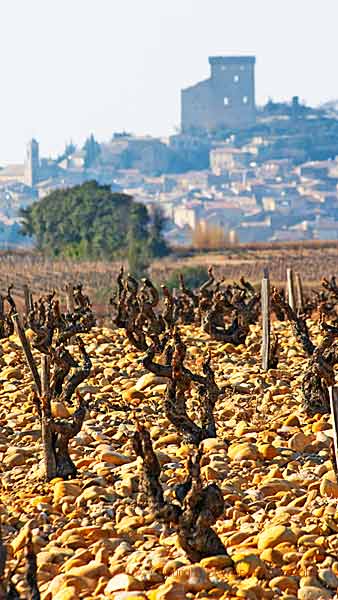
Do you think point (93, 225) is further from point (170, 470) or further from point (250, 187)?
point (250, 187)

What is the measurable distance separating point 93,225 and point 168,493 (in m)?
51.4

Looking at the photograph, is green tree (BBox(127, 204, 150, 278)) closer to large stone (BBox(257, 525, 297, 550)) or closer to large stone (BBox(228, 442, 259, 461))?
large stone (BBox(228, 442, 259, 461))

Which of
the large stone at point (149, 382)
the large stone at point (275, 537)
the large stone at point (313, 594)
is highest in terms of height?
the large stone at point (275, 537)

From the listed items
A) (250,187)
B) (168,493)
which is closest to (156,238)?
(168,493)

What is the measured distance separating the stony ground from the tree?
4209 cm

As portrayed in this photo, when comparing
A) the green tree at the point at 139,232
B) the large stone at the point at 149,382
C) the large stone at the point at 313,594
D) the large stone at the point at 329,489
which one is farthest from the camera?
the green tree at the point at 139,232

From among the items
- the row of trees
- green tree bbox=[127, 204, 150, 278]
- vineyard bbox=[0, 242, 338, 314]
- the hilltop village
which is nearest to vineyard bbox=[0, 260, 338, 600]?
vineyard bbox=[0, 242, 338, 314]

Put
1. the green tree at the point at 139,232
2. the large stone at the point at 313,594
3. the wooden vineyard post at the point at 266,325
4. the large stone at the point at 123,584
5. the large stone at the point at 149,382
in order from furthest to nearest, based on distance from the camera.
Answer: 1. the green tree at the point at 139,232
2. the wooden vineyard post at the point at 266,325
3. the large stone at the point at 149,382
4. the large stone at the point at 123,584
5. the large stone at the point at 313,594

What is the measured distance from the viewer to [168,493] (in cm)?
730

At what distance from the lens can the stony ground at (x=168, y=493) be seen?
610 cm

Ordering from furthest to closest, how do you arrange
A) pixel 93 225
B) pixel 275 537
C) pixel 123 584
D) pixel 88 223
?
pixel 88 223, pixel 93 225, pixel 275 537, pixel 123 584

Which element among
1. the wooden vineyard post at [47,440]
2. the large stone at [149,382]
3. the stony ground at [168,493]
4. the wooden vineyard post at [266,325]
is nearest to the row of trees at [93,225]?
the wooden vineyard post at [266,325]

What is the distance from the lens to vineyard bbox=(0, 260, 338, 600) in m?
6.15

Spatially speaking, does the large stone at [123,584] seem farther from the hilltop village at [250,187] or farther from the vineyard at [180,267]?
the hilltop village at [250,187]
